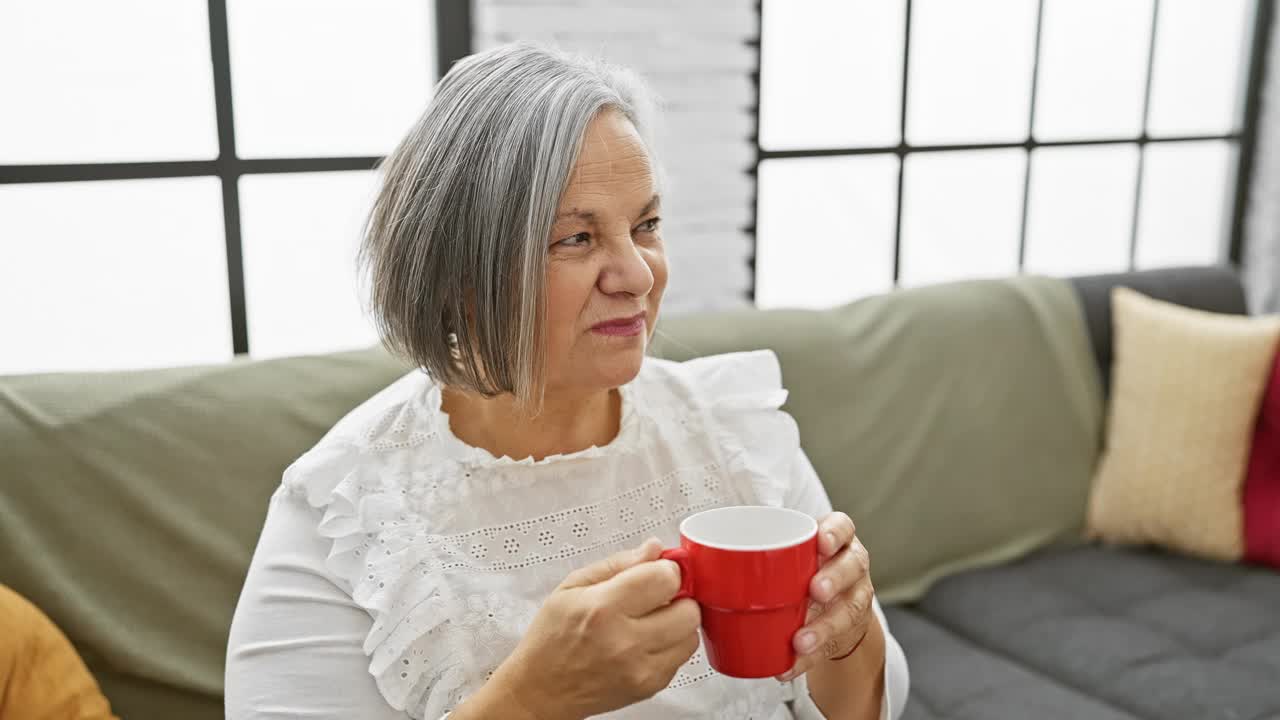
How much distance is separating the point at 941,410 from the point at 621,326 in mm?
1165

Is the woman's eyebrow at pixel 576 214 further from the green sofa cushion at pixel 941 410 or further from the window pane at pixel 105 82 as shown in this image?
the window pane at pixel 105 82

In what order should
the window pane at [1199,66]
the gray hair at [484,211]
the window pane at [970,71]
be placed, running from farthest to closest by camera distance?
1. the window pane at [1199,66]
2. the window pane at [970,71]
3. the gray hair at [484,211]

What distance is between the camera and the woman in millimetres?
1101

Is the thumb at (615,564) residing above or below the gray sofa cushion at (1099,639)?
above

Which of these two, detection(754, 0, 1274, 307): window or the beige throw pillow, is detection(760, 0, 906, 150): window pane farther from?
the beige throw pillow

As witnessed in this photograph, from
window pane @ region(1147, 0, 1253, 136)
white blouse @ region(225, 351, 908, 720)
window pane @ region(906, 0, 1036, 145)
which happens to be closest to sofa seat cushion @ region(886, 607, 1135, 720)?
white blouse @ region(225, 351, 908, 720)

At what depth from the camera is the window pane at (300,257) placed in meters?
2.19

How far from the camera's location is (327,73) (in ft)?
7.28

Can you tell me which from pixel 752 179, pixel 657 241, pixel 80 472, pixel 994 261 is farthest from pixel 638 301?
pixel 994 261

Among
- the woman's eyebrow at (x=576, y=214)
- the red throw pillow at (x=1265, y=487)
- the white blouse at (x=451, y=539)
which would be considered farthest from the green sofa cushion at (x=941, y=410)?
the woman's eyebrow at (x=576, y=214)

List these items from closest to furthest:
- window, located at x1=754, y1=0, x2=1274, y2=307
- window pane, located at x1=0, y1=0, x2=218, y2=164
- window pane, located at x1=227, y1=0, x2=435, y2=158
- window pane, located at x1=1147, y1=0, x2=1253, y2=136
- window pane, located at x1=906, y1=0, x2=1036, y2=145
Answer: window pane, located at x1=0, y1=0, x2=218, y2=164, window pane, located at x1=227, y1=0, x2=435, y2=158, window, located at x1=754, y1=0, x2=1274, y2=307, window pane, located at x1=906, y1=0, x2=1036, y2=145, window pane, located at x1=1147, y1=0, x2=1253, y2=136

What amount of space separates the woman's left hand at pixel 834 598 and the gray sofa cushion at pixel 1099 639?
773 mm

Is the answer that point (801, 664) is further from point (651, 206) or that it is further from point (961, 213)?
point (961, 213)

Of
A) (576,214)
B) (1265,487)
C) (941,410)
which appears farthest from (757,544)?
(1265,487)
